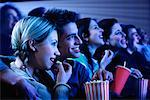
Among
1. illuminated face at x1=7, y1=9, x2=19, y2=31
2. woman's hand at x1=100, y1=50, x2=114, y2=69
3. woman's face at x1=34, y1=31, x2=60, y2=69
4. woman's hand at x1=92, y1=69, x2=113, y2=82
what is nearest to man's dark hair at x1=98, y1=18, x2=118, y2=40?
woman's hand at x1=100, y1=50, x2=114, y2=69

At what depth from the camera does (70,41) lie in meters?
3.03

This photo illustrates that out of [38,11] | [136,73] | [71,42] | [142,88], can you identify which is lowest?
[142,88]

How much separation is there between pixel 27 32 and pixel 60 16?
27cm

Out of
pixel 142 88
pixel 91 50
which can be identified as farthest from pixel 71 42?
pixel 142 88

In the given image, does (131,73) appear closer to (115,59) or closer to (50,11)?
(115,59)

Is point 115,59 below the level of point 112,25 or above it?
below

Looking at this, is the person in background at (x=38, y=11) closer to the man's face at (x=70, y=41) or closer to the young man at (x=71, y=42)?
the young man at (x=71, y=42)

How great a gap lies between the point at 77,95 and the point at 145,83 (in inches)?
20.8

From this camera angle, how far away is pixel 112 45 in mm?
3082

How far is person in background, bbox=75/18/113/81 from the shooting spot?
10.0ft

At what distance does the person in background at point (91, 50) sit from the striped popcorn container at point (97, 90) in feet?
0.17

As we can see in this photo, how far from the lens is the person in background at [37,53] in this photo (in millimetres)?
2986

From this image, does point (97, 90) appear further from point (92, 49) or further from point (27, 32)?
point (27, 32)

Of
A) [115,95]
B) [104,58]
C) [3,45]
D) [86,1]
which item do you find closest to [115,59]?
[104,58]
